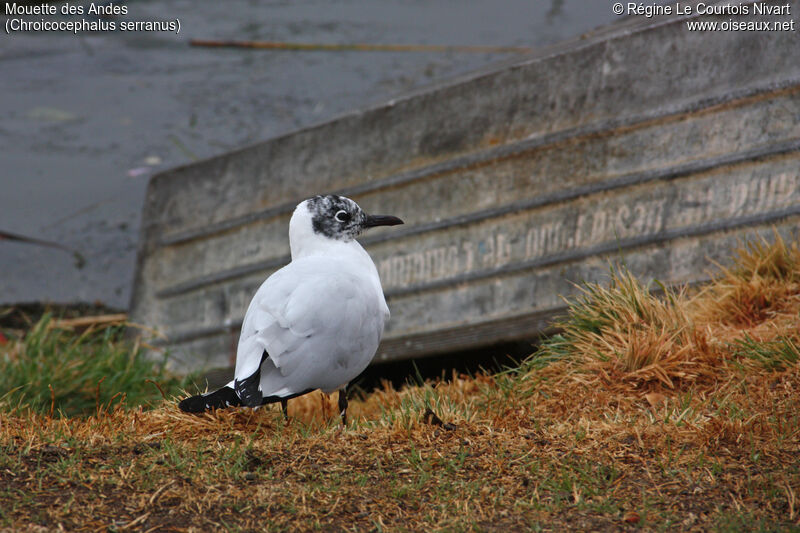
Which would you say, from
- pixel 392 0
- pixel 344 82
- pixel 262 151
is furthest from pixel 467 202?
pixel 392 0

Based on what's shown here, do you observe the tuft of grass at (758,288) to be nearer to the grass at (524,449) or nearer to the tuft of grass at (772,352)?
the grass at (524,449)

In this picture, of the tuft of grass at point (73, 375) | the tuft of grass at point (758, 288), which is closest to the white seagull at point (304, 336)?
the tuft of grass at point (73, 375)

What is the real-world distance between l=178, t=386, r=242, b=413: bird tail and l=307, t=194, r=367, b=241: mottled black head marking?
3.33ft

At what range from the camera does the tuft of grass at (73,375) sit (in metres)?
4.85

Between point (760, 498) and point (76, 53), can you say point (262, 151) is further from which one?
point (76, 53)

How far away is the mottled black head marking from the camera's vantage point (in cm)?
421

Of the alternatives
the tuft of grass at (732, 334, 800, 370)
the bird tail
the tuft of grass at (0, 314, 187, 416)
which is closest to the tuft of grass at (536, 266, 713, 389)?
the tuft of grass at (732, 334, 800, 370)

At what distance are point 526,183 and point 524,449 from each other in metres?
2.29

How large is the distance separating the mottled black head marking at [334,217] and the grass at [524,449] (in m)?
0.73

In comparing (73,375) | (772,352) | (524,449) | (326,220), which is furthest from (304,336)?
(73,375)

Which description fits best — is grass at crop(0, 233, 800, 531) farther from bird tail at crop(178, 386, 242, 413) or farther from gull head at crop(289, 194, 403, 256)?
gull head at crop(289, 194, 403, 256)

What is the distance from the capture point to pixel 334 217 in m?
4.21

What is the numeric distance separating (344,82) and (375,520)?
634 centimetres

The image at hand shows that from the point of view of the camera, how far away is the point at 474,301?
5402 mm
